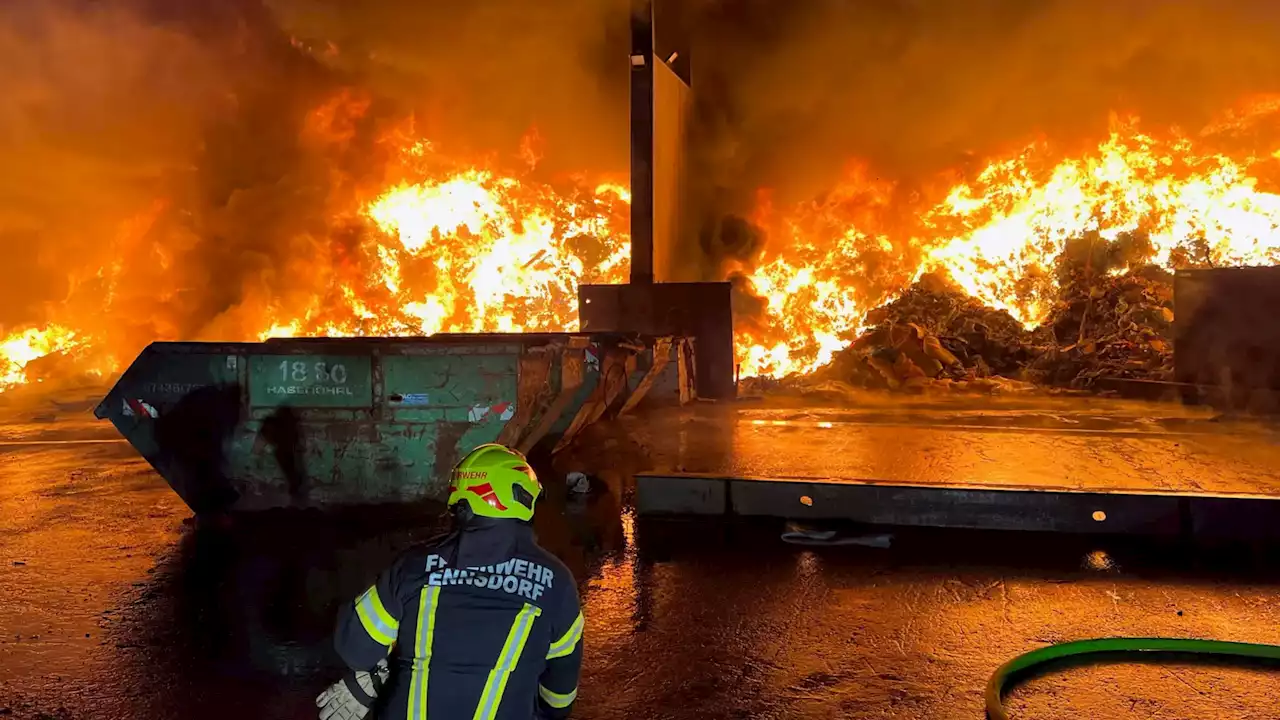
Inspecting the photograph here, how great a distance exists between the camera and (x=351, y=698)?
216cm

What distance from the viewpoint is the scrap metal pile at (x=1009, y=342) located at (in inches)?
667

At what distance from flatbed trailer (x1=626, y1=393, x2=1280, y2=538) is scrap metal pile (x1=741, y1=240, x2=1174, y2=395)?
65.6 inches

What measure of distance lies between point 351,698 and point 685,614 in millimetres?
2726

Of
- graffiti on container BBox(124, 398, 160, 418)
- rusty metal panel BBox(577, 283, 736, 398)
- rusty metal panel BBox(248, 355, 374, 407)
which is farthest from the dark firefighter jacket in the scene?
rusty metal panel BBox(577, 283, 736, 398)

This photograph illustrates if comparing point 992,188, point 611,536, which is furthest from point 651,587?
point 992,188

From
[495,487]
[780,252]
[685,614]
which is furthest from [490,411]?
[780,252]

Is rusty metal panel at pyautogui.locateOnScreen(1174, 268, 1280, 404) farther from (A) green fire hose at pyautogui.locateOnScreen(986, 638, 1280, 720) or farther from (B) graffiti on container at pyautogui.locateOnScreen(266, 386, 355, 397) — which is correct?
(B) graffiti on container at pyautogui.locateOnScreen(266, 386, 355, 397)

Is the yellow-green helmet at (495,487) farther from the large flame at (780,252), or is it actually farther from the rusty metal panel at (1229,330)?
the large flame at (780,252)

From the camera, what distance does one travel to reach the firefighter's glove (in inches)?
84.6

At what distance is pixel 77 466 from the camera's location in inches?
367

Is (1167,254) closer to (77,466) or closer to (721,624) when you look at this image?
(721,624)

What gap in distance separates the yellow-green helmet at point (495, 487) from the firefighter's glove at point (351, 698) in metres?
0.50

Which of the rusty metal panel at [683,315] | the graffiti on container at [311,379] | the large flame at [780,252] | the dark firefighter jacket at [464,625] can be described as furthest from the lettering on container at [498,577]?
the large flame at [780,252]

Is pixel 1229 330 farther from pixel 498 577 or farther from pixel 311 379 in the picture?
pixel 498 577
